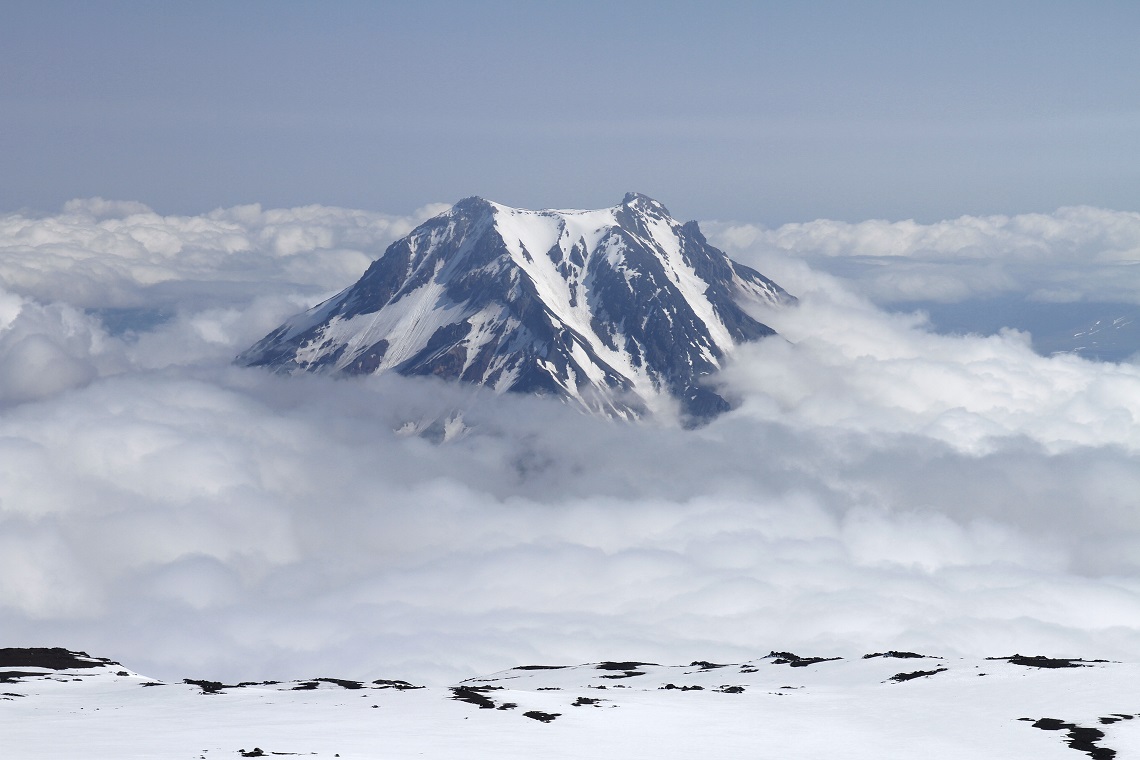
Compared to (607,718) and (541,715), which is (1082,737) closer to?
(607,718)

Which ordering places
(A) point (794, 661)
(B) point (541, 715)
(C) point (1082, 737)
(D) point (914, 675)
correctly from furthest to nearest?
(A) point (794, 661) → (D) point (914, 675) → (B) point (541, 715) → (C) point (1082, 737)

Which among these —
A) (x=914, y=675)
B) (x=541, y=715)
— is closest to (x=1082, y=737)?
(x=914, y=675)

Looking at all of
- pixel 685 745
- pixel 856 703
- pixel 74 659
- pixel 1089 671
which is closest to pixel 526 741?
pixel 685 745

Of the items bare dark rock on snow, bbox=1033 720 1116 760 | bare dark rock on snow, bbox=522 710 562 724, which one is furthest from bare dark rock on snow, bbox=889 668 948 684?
bare dark rock on snow, bbox=522 710 562 724

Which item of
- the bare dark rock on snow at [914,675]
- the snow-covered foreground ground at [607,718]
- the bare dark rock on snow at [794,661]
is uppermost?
the bare dark rock on snow at [794,661]

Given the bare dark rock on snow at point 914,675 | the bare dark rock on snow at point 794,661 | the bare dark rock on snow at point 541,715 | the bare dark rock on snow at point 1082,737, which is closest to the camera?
the bare dark rock on snow at point 1082,737

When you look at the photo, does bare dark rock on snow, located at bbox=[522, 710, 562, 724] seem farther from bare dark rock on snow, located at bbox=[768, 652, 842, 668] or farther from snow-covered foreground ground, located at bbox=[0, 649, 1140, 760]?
bare dark rock on snow, located at bbox=[768, 652, 842, 668]

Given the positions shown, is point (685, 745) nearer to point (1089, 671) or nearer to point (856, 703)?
point (856, 703)

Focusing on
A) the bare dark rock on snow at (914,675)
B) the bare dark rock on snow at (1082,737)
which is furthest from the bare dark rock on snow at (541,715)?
the bare dark rock on snow at (914,675)

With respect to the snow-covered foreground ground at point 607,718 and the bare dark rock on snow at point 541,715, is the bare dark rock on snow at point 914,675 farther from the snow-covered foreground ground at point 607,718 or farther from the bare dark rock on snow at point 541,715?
the bare dark rock on snow at point 541,715
